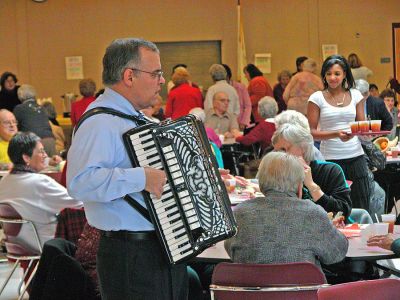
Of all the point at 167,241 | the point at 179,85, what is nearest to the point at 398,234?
the point at 167,241

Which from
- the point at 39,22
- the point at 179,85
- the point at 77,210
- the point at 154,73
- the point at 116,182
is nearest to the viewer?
the point at 116,182

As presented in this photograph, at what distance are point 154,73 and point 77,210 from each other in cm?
212

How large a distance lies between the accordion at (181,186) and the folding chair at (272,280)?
34 cm

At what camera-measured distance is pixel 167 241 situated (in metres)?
2.79

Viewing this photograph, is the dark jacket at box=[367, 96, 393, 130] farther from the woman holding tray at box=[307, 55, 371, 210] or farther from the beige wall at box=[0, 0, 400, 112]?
the beige wall at box=[0, 0, 400, 112]

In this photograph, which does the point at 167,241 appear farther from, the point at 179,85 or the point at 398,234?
the point at 179,85

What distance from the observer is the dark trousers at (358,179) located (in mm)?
5824

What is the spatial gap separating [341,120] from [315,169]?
1.31m

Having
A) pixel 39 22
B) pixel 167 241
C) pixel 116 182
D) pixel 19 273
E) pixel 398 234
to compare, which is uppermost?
pixel 39 22

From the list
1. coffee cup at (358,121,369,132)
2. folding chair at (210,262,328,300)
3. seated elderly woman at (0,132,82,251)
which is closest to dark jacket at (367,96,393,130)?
coffee cup at (358,121,369,132)

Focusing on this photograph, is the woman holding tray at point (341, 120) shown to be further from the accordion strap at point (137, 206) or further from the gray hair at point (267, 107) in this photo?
the accordion strap at point (137, 206)

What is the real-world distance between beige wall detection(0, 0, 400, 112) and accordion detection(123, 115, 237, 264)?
1168 cm

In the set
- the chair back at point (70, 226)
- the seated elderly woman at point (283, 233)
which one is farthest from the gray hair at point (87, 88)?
the seated elderly woman at point (283, 233)

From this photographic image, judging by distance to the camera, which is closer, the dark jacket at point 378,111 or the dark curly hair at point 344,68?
the dark curly hair at point 344,68
